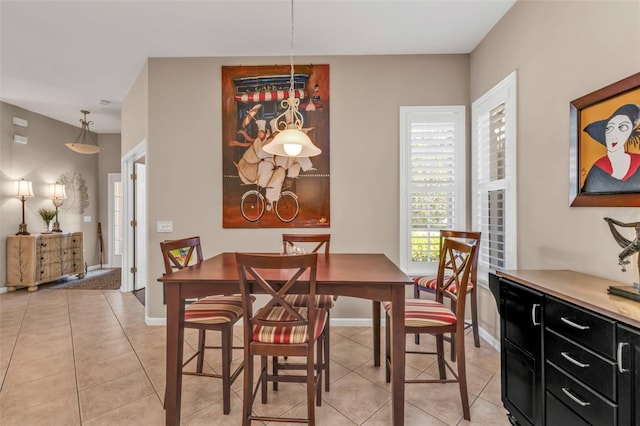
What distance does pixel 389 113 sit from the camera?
11.3ft

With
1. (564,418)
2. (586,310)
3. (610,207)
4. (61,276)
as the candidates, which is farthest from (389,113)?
(61,276)

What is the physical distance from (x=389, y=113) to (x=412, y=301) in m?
2.09

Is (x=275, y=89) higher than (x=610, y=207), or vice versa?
(x=275, y=89)

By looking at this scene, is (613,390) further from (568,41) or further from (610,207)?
(568,41)

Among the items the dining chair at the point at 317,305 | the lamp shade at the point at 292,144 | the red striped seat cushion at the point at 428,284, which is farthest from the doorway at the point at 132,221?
the red striped seat cushion at the point at 428,284

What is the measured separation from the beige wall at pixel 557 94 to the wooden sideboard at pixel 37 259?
6.43 m

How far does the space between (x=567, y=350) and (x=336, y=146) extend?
262 cm

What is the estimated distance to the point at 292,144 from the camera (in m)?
2.31

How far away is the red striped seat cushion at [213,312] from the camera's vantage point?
1968 mm

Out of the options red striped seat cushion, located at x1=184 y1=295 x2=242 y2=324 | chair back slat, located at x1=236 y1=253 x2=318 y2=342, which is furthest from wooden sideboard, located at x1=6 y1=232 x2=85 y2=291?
chair back slat, located at x1=236 y1=253 x2=318 y2=342

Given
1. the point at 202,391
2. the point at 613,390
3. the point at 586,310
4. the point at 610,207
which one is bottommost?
the point at 202,391

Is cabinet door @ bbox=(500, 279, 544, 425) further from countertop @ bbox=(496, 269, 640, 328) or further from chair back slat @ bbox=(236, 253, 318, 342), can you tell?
chair back slat @ bbox=(236, 253, 318, 342)

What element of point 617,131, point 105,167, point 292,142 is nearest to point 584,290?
point 617,131

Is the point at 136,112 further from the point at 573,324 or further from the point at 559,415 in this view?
the point at 559,415
